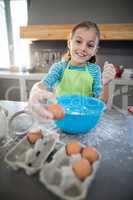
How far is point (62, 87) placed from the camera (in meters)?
1.16

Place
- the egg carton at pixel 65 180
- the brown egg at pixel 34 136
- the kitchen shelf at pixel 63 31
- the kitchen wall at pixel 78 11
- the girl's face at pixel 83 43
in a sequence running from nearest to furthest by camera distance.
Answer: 1. the egg carton at pixel 65 180
2. the brown egg at pixel 34 136
3. the girl's face at pixel 83 43
4. the kitchen shelf at pixel 63 31
5. the kitchen wall at pixel 78 11

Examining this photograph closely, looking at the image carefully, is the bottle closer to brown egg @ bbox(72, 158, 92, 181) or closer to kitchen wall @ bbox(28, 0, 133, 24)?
brown egg @ bbox(72, 158, 92, 181)

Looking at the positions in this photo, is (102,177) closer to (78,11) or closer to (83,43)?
(83,43)

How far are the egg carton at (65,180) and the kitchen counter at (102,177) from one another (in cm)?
3

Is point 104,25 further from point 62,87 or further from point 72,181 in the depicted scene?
point 72,181

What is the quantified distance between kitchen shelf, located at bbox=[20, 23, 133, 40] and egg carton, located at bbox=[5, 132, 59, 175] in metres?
1.87

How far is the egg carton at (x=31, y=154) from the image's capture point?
21.9 inches

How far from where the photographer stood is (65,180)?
46 cm

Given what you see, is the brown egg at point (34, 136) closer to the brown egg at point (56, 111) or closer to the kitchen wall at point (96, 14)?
the brown egg at point (56, 111)

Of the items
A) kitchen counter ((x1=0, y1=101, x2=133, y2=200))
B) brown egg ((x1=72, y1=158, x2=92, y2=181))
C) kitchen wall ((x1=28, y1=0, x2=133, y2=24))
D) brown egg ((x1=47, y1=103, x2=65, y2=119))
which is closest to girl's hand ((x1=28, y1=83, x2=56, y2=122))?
brown egg ((x1=47, y1=103, x2=65, y2=119))

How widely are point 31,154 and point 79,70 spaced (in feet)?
2.17

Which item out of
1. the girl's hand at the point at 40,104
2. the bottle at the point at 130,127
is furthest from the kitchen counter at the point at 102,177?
the girl's hand at the point at 40,104

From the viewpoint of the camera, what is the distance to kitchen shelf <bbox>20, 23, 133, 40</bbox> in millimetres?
2211

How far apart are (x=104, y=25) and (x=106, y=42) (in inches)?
15.6
